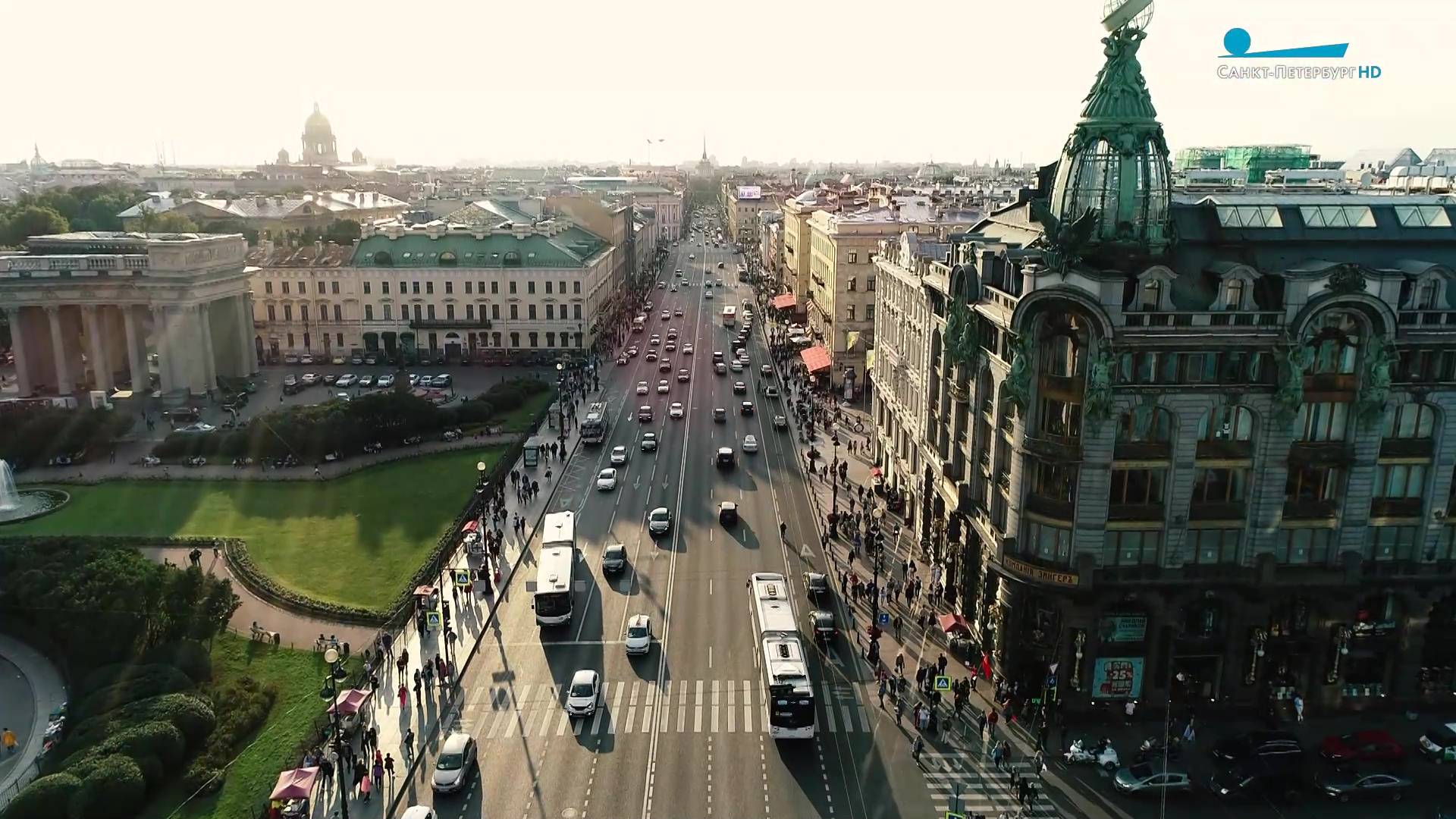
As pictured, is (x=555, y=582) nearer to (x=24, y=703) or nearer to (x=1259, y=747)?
(x=24, y=703)

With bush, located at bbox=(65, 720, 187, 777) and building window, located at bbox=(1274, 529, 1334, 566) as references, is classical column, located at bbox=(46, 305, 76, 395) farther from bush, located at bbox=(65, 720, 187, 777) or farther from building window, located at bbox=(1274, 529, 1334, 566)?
building window, located at bbox=(1274, 529, 1334, 566)

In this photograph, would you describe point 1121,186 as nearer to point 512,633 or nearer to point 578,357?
point 512,633

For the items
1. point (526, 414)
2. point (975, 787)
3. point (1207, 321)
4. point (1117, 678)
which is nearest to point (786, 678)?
point (975, 787)

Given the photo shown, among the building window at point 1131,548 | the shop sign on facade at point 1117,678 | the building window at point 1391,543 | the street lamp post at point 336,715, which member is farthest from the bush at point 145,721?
the building window at point 1391,543

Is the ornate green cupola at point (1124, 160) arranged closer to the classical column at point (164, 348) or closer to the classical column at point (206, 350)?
the classical column at point (206, 350)

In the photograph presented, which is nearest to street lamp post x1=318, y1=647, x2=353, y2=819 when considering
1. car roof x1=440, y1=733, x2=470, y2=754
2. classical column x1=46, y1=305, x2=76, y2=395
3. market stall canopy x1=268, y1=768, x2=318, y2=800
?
market stall canopy x1=268, y1=768, x2=318, y2=800

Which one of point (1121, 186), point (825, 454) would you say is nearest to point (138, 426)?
point (825, 454)
